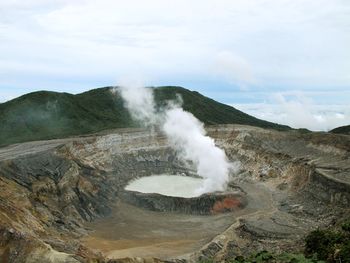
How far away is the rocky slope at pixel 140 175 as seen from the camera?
35.8 m

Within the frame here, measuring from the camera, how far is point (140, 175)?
7238 centimetres

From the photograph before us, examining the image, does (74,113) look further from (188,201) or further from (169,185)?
(188,201)

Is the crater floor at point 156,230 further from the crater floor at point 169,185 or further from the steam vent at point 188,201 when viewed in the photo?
the crater floor at point 169,185

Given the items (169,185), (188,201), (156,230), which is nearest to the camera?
(156,230)

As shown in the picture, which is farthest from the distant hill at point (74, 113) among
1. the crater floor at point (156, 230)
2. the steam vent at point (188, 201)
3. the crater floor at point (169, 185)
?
the crater floor at point (156, 230)

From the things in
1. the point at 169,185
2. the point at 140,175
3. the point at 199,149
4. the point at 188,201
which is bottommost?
the point at 188,201

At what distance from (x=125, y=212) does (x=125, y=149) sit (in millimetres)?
25912

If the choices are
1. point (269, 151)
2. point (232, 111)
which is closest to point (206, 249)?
point (269, 151)

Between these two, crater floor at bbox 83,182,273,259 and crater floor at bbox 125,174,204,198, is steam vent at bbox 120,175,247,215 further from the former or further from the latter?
crater floor at bbox 83,182,273,259

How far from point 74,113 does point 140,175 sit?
44.5m

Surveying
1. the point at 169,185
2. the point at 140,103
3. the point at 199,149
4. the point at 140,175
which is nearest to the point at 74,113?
the point at 140,103

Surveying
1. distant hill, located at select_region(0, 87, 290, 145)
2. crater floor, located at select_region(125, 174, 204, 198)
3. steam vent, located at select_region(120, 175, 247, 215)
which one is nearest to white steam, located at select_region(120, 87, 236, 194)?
crater floor, located at select_region(125, 174, 204, 198)

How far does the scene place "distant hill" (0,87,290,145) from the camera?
10031 centimetres

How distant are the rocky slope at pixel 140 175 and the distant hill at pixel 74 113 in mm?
25698
